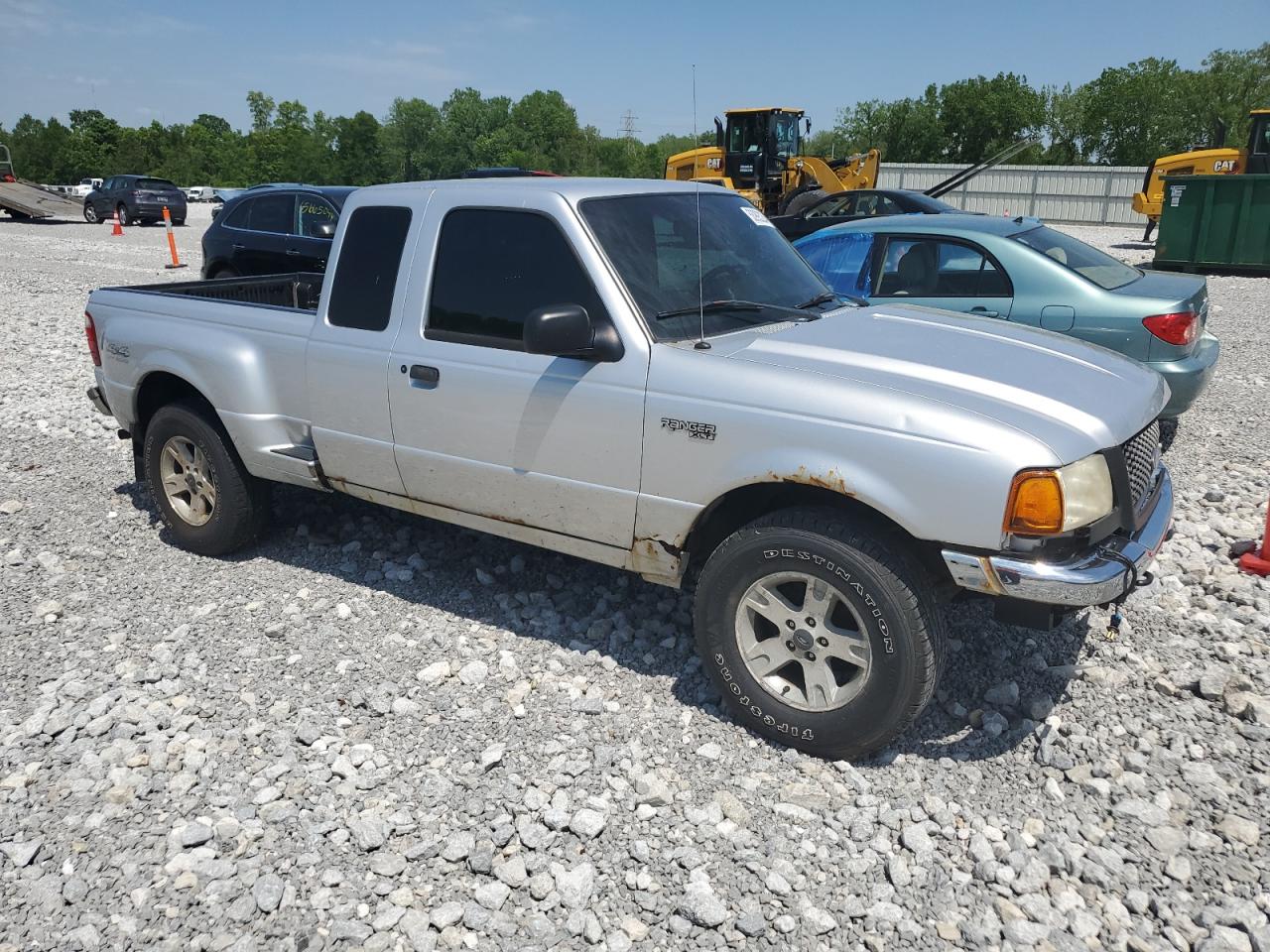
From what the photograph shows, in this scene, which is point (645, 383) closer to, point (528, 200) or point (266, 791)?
point (528, 200)

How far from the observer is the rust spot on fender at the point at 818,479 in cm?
329

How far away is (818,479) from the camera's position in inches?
131

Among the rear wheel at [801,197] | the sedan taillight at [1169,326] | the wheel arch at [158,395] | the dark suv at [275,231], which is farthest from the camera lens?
the rear wheel at [801,197]

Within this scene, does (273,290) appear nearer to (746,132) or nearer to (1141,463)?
(1141,463)

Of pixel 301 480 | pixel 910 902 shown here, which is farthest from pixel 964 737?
pixel 301 480

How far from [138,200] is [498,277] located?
3236 centimetres

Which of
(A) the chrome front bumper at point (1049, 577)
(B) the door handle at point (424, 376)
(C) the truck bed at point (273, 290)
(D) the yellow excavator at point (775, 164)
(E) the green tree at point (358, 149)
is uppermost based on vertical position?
(E) the green tree at point (358, 149)

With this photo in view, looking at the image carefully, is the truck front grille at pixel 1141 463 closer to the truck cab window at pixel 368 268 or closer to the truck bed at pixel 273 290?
the truck cab window at pixel 368 268

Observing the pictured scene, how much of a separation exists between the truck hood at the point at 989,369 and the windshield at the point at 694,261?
21 centimetres

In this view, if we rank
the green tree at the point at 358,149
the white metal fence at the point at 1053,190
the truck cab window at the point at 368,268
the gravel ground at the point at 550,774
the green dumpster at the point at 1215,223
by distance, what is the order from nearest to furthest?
1. the gravel ground at the point at 550,774
2. the truck cab window at the point at 368,268
3. the green dumpster at the point at 1215,223
4. the white metal fence at the point at 1053,190
5. the green tree at the point at 358,149

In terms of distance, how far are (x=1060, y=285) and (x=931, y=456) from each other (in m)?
4.54

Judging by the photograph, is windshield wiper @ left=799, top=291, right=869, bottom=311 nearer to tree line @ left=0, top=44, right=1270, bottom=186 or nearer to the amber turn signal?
the amber turn signal

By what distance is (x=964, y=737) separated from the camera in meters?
3.76

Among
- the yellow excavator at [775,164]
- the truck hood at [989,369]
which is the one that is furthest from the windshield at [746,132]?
the truck hood at [989,369]
